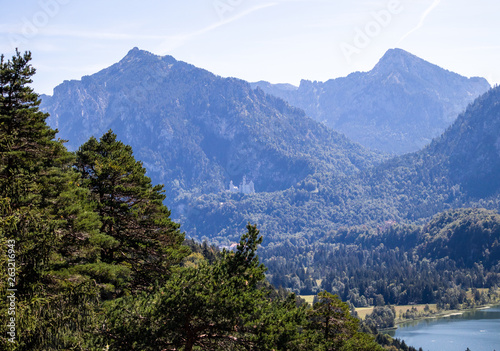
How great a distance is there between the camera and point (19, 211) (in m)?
25.1

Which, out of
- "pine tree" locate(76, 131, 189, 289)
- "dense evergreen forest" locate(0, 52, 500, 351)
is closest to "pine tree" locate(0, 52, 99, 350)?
"dense evergreen forest" locate(0, 52, 500, 351)

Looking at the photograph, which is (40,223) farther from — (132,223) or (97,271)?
(132,223)

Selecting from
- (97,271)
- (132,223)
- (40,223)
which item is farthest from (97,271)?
(132,223)

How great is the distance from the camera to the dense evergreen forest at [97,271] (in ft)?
74.6

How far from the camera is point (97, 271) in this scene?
29.8 m

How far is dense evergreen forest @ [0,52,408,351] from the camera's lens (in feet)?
74.6

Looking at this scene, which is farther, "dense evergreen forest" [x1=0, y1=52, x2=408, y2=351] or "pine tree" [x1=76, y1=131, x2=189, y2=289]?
"pine tree" [x1=76, y1=131, x2=189, y2=289]

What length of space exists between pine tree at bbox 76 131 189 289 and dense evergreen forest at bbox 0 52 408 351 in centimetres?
9

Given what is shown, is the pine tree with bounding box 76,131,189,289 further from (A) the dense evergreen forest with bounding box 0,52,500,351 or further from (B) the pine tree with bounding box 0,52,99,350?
(B) the pine tree with bounding box 0,52,99,350

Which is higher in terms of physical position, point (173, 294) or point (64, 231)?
point (64, 231)

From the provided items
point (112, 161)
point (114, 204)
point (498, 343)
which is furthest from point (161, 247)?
point (498, 343)

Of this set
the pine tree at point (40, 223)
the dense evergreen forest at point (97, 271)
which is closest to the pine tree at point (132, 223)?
the dense evergreen forest at point (97, 271)

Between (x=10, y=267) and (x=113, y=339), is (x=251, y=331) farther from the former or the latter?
(x=10, y=267)

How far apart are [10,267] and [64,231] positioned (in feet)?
26.8
